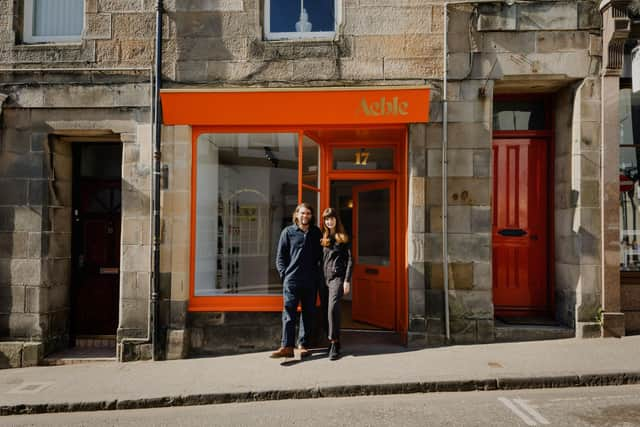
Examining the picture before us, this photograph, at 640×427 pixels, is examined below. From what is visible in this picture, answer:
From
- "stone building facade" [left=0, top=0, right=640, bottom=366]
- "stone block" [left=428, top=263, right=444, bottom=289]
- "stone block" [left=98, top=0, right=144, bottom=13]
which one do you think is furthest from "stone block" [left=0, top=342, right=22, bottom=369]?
"stone block" [left=428, top=263, right=444, bottom=289]

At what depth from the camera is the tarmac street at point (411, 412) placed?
423 centimetres

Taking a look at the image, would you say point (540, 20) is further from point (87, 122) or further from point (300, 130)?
point (87, 122)

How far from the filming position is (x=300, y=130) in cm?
684

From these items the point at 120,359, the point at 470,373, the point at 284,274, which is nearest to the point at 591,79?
the point at 470,373

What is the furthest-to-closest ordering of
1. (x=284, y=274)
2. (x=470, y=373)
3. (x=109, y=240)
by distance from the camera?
(x=109, y=240)
(x=284, y=274)
(x=470, y=373)

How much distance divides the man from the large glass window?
732 millimetres

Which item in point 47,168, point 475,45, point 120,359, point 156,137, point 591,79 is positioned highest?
point 475,45

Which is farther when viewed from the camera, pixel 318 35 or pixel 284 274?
pixel 318 35

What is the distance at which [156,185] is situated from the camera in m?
6.57

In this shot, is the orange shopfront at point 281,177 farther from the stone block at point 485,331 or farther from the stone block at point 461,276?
the stone block at point 485,331

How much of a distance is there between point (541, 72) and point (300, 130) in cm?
353

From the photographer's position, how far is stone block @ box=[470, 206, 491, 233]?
659 centimetres

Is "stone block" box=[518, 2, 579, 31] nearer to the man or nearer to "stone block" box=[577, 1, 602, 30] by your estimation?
"stone block" box=[577, 1, 602, 30]

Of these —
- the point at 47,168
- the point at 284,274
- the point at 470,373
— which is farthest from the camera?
the point at 47,168
